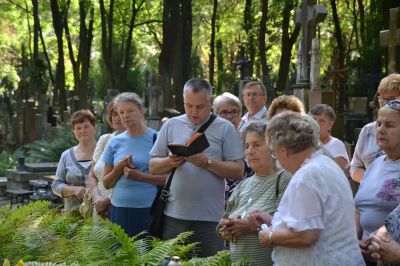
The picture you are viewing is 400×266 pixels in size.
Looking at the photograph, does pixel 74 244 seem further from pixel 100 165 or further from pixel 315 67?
pixel 315 67

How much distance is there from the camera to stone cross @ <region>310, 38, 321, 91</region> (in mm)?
13500

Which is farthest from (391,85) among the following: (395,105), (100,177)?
(100,177)

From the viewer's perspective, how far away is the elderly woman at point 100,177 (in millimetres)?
6977

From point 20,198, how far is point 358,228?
975 centimetres

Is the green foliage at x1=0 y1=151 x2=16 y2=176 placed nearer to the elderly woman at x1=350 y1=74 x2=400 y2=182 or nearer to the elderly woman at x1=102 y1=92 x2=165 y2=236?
the elderly woman at x1=102 y1=92 x2=165 y2=236

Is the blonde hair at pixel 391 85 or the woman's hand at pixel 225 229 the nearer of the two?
the woman's hand at pixel 225 229

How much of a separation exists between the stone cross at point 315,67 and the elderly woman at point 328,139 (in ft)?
21.3

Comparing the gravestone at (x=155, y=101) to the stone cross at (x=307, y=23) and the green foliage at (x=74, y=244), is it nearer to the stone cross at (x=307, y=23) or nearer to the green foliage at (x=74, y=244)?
the stone cross at (x=307, y=23)

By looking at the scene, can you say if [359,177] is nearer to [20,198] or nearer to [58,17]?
[20,198]

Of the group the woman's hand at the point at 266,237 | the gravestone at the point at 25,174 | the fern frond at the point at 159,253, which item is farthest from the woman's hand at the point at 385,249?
the gravestone at the point at 25,174

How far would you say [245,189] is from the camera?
4.96m

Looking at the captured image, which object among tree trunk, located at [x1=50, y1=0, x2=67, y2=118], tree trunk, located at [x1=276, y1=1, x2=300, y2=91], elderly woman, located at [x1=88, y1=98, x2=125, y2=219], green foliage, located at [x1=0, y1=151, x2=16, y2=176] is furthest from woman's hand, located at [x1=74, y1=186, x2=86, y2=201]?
tree trunk, located at [x1=50, y1=0, x2=67, y2=118]

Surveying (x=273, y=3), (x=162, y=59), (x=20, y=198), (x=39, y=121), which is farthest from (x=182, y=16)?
(x=20, y=198)

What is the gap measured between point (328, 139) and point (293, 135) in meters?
3.00
